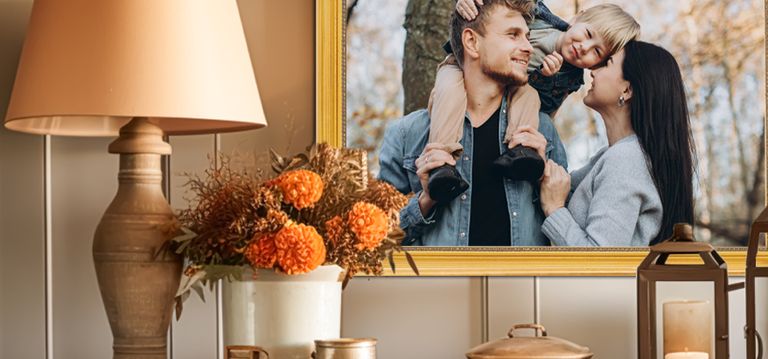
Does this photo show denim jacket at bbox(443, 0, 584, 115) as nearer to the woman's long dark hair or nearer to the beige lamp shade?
the woman's long dark hair

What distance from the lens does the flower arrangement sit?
1.72m

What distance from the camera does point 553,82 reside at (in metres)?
2.20

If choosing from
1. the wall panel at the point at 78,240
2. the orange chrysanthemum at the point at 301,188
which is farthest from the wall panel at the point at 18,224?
the orange chrysanthemum at the point at 301,188

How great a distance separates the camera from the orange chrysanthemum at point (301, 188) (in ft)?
5.64

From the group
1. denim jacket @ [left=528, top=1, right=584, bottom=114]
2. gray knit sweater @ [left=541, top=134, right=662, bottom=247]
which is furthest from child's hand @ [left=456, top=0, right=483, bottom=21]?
gray knit sweater @ [left=541, top=134, right=662, bottom=247]

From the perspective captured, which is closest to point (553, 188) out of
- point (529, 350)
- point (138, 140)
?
point (529, 350)

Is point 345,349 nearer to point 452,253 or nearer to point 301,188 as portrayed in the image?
point 301,188

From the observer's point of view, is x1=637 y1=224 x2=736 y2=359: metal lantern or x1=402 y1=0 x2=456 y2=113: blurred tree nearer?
x1=637 y1=224 x2=736 y2=359: metal lantern

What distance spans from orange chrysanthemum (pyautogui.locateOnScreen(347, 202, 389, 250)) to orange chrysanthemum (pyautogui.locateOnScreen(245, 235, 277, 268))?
0.14 m

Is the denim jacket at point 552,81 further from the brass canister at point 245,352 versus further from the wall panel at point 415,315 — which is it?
the brass canister at point 245,352

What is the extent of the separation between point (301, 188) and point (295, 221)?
3.4 inches

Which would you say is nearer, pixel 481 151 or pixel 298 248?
pixel 298 248

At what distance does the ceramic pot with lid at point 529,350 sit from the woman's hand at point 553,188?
16.2 inches

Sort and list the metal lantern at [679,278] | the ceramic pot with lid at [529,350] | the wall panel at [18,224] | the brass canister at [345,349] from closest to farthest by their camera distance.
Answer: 1. the brass canister at [345,349]
2. the ceramic pot with lid at [529,350]
3. the metal lantern at [679,278]
4. the wall panel at [18,224]
